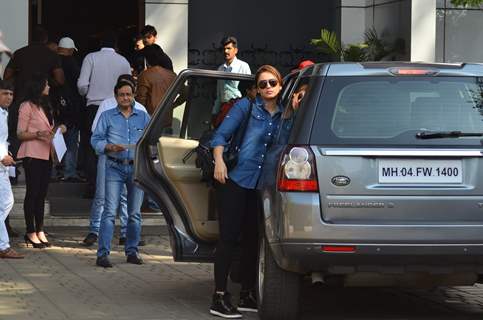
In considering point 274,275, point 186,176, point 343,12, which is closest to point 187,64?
point 343,12

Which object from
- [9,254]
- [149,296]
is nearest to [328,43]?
[9,254]

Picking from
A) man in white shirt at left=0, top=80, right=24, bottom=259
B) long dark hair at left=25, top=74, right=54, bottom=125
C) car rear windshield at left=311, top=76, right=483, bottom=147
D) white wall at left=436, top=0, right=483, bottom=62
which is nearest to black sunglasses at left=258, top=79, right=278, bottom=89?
car rear windshield at left=311, top=76, right=483, bottom=147

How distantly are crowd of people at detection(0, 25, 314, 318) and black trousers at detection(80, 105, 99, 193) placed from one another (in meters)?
0.01

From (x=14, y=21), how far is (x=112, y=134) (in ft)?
17.2

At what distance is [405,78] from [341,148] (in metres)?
0.69

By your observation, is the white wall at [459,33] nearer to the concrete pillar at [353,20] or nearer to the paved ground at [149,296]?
the concrete pillar at [353,20]

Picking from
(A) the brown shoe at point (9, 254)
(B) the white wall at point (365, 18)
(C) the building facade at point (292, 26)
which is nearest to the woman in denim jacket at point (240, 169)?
(A) the brown shoe at point (9, 254)

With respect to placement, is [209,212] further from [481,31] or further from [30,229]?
[481,31]

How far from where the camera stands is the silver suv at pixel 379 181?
23.8 ft

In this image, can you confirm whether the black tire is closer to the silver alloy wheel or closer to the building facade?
the silver alloy wheel

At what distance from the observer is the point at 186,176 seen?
29.3 feet

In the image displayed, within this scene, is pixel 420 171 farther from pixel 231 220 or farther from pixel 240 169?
pixel 231 220

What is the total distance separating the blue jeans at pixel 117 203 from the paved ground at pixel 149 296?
0.28 meters

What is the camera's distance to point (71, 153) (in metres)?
Result: 15.1
